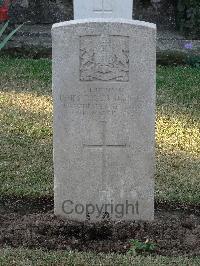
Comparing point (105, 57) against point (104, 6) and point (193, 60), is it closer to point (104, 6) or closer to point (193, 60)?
point (104, 6)

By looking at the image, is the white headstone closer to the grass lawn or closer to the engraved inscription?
the grass lawn

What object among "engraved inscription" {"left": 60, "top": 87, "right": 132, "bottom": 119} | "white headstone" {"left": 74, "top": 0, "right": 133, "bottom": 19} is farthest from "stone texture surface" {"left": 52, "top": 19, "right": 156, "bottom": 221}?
"white headstone" {"left": 74, "top": 0, "right": 133, "bottom": 19}

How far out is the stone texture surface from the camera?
4547mm

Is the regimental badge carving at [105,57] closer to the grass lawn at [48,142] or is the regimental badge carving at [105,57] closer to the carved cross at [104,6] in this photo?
the grass lawn at [48,142]

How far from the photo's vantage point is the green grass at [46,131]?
218 inches

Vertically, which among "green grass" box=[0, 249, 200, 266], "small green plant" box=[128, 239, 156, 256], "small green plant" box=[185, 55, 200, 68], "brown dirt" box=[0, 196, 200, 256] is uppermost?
"green grass" box=[0, 249, 200, 266]

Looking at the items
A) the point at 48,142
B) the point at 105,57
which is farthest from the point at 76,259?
the point at 48,142

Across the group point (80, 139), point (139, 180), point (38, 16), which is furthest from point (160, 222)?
point (38, 16)

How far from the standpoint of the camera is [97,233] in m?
4.65

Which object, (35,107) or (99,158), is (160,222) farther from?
(35,107)

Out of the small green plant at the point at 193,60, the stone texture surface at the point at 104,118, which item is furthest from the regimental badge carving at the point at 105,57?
the small green plant at the point at 193,60

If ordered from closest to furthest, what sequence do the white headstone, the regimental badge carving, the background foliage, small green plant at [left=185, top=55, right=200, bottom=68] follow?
1. the regimental badge carving
2. the white headstone
3. small green plant at [left=185, top=55, right=200, bottom=68]
4. the background foliage

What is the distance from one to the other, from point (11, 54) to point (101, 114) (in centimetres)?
624

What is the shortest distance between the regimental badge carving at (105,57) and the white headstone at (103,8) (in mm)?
5447
